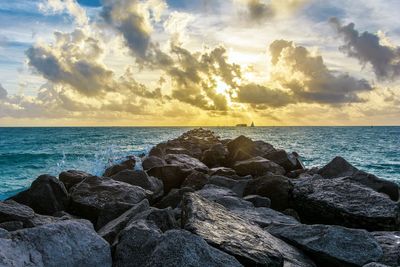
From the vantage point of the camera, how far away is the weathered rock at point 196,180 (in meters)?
10.9

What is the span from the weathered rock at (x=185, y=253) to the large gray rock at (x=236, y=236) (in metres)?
0.36

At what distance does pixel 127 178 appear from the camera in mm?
10180

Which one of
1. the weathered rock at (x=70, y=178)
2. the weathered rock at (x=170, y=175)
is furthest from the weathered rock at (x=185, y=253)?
the weathered rock at (x=170, y=175)

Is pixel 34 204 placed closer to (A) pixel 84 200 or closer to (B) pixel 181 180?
(A) pixel 84 200

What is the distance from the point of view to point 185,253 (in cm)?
430

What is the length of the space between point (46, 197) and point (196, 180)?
373cm

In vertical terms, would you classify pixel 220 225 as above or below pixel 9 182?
above

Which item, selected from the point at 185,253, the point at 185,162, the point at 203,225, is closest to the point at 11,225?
the point at 203,225

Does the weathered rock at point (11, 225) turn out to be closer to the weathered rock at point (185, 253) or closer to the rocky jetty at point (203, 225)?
the rocky jetty at point (203, 225)

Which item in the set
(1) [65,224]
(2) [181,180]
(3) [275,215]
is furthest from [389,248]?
(2) [181,180]

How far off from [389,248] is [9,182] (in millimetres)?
21746

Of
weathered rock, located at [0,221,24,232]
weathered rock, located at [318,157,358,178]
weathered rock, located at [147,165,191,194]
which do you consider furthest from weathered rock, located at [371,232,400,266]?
weathered rock, located at [147,165,191,194]

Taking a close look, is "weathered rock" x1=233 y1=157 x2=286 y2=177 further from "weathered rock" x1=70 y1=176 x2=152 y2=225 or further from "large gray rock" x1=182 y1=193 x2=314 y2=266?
"large gray rock" x1=182 y1=193 x2=314 y2=266

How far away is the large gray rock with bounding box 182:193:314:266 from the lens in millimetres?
4852
